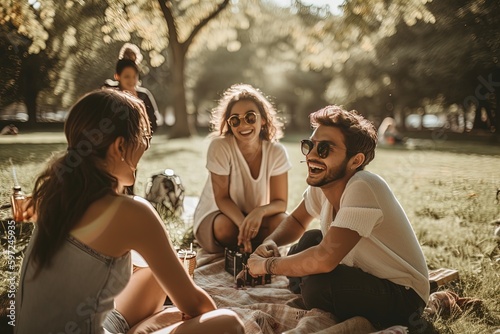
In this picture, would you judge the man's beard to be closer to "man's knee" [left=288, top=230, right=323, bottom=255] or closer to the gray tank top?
"man's knee" [left=288, top=230, right=323, bottom=255]

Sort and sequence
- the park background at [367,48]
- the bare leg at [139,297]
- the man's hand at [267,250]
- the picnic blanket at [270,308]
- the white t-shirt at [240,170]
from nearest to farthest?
the bare leg at [139,297], the picnic blanket at [270,308], the man's hand at [267,250], the white t-shirt at [240,170], the park background at [367,48]

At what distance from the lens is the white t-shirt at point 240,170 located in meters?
3.70

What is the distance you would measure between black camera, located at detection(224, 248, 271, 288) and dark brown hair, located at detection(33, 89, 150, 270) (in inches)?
65.1

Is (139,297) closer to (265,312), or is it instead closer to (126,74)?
(265,312)

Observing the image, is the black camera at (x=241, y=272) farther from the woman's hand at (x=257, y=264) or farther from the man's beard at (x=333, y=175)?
the man's beard at (x=333, y=175)

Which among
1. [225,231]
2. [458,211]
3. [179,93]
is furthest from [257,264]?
[179,93]

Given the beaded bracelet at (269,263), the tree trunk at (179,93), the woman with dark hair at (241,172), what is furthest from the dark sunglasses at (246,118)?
the tree trunk at (179,93)

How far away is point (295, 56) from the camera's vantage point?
27.2 m

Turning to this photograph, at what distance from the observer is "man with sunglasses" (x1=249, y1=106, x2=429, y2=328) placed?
7.31 feet

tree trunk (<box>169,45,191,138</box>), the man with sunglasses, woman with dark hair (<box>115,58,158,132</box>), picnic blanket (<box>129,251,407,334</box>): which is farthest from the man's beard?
tree trunk (<box>169,45,191,138</box>)

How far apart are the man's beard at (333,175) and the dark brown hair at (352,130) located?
7 centimetres

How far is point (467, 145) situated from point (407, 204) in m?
1.01

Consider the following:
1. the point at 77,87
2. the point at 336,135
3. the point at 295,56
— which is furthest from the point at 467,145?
the point at 295,56

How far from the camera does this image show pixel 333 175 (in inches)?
97.0
